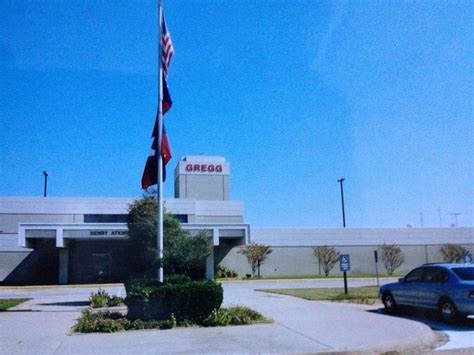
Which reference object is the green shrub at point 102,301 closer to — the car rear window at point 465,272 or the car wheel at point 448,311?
the car wheel at point 448,311

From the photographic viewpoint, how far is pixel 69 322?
1529cm

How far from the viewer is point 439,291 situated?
1452cm

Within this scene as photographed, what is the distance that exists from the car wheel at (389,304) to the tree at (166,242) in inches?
254

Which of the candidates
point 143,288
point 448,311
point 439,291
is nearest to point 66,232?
point 143,288

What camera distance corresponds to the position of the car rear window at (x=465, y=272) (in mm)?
14218

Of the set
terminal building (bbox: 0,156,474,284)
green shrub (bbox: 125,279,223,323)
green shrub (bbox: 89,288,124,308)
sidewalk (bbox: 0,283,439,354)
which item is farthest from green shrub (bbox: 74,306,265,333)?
terminal building (bbox: 0,156,474,284)

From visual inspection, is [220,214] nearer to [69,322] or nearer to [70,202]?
[70,202]

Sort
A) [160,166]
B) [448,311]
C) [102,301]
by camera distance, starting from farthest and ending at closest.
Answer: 1. [102,301]
2. [160,166]
3. [448,311]

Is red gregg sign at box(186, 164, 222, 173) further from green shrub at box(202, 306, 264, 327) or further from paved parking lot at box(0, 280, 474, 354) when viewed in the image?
green shrub at box(202, 306, 264, 327)

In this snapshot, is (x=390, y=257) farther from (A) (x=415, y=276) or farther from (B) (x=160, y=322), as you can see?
(B) (x=160, y=322)

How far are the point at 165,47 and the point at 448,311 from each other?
11968 mm

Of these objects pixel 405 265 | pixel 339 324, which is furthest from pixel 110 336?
pixel 405 265

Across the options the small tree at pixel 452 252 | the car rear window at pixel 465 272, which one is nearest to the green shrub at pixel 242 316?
the car rear window at pixel 465 272

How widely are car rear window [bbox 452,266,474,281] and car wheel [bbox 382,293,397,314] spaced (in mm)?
2920
